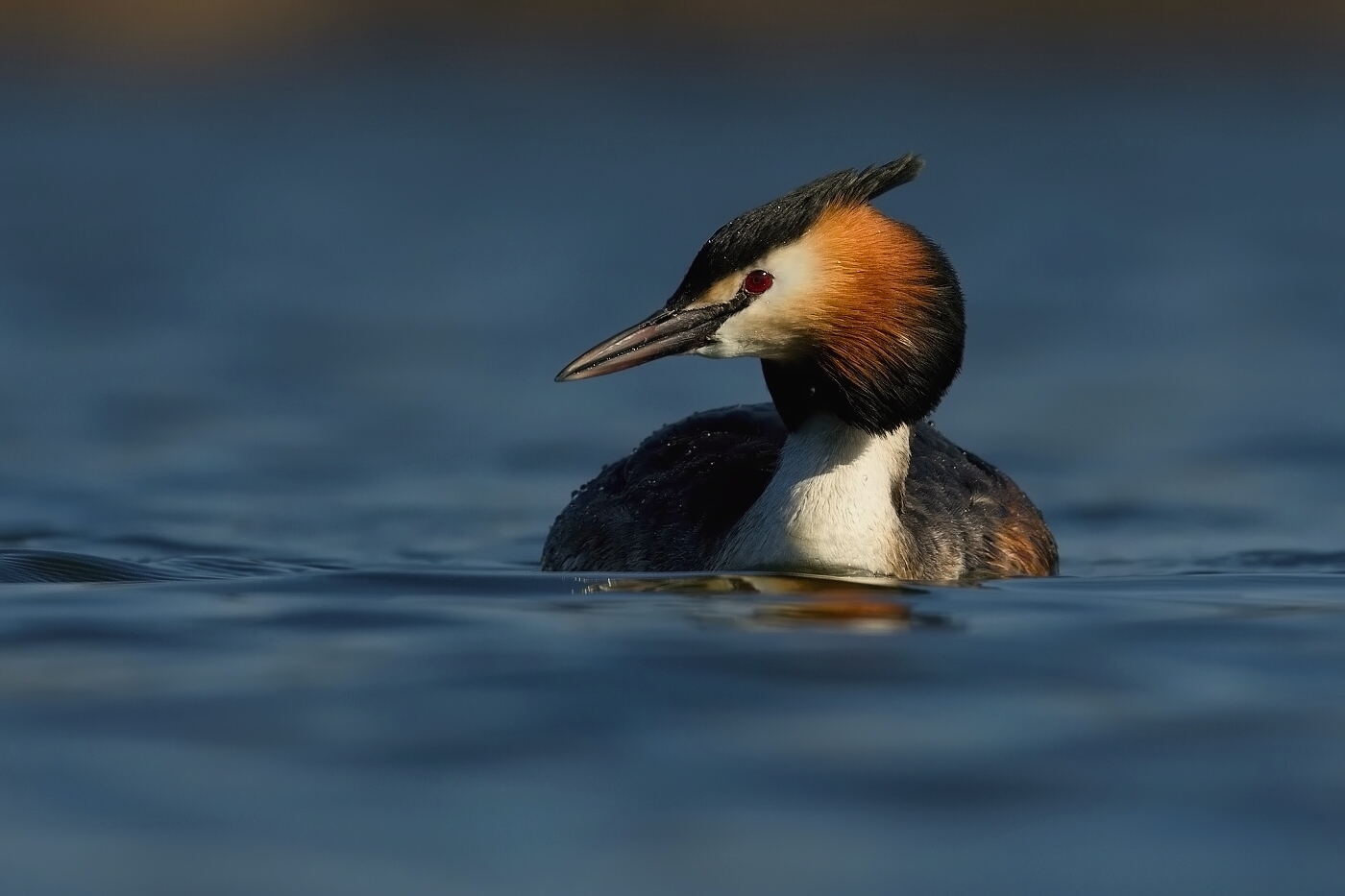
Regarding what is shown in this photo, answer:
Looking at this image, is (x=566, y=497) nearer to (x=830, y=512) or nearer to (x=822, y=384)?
(x=830, y=512)

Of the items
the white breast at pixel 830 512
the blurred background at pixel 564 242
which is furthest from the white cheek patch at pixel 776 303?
the blurred background at pixel 564 242

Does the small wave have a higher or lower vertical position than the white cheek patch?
lower

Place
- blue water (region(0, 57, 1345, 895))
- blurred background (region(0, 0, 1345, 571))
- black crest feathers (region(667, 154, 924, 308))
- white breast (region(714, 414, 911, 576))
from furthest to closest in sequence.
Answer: blurred background (region(0, 0, 1345, 571)), white breast (region(714, 414, 911, 576)), black crest feathers (region(667, 154, 924, 308)), blue water (region(0, 57, 1345, 895))

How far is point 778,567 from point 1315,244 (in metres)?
14.1

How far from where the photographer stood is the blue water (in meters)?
5.07

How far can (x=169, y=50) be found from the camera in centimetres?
3167

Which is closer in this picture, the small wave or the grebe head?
the grebe head

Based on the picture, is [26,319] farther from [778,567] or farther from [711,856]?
[711,856]

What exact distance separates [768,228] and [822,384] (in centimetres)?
62

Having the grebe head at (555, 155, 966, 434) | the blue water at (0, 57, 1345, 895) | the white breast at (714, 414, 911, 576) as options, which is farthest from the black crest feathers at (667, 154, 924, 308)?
the blue water at (0, 57, 1345, 895)

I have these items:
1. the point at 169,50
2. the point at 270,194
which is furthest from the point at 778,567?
the point at 169,50

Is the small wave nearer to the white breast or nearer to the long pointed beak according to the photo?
the long pointed beak

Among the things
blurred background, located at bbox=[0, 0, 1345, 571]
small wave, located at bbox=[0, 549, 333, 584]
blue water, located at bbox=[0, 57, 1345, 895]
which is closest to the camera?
blue water, located at bbox=[0, 57, 1345, 895]

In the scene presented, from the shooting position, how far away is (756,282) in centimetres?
791
